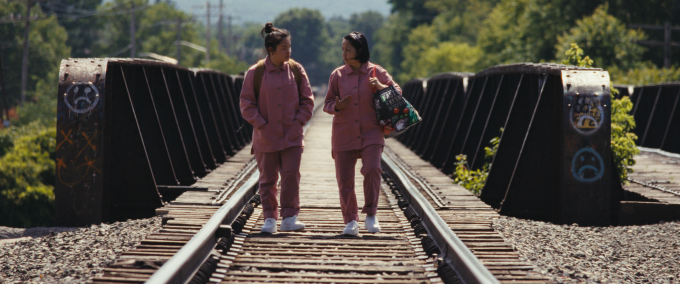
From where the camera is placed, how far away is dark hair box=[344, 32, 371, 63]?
5.39 metres

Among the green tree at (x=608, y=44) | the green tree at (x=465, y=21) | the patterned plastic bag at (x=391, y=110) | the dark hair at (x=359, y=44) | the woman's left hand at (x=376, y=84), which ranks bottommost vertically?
the patterned plastic bag at (x=391, y=110)

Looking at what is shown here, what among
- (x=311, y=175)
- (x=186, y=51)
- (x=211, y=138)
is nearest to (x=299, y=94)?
(x=311, y=175)

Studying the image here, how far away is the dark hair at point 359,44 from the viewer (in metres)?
5.39

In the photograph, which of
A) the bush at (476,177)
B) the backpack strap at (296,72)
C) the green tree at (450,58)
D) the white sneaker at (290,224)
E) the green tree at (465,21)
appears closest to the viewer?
the backpack strap at (296,72)

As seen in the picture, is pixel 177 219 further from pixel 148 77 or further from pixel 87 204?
pixel 148 77

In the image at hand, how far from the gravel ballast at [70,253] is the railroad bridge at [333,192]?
213 mm

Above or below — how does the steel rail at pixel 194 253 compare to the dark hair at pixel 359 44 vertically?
below

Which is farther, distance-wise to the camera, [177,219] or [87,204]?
[87,204]

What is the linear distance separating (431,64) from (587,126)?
5992 centimetres

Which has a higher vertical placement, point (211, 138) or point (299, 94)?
point (299, 94)

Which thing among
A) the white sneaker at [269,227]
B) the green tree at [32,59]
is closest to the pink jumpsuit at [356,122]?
the white sneaker at [269,227]

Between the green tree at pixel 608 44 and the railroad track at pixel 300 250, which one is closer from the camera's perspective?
the railroad track at pixel 300 250

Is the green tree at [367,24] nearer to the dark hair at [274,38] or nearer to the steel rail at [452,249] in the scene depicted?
the steel rail at [452,249]

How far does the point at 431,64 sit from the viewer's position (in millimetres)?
65875
